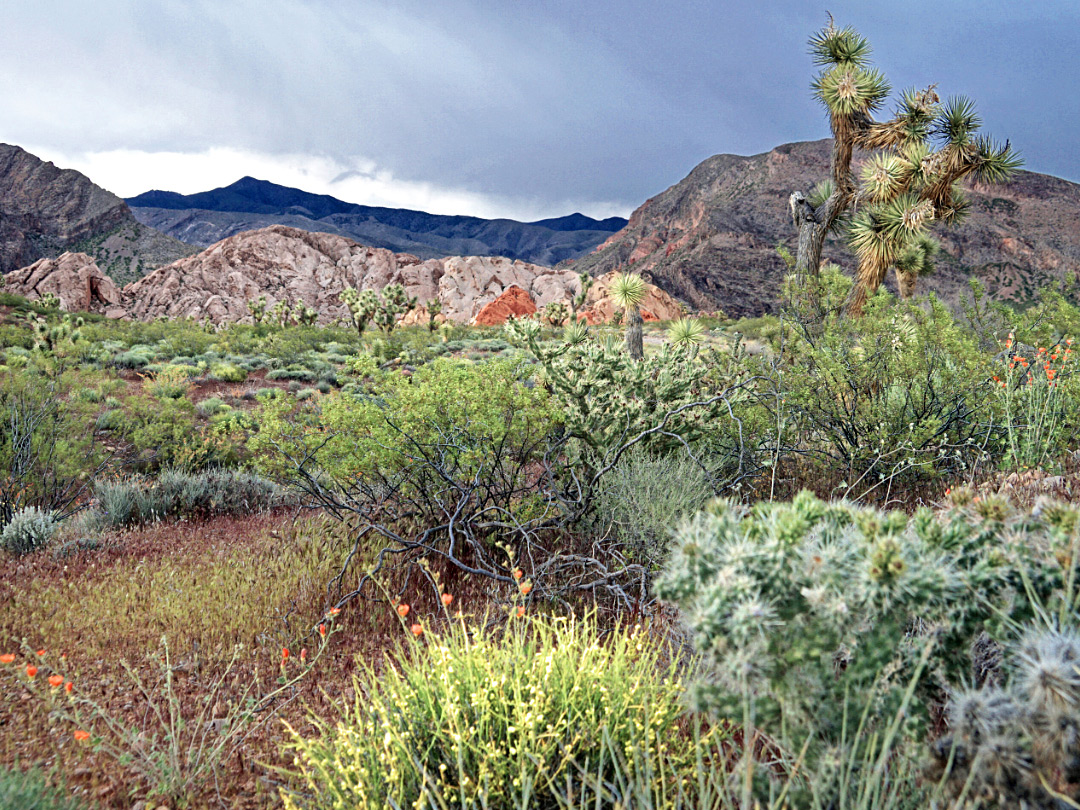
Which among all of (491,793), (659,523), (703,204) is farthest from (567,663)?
(703,204)

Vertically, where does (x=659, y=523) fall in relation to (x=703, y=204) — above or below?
below

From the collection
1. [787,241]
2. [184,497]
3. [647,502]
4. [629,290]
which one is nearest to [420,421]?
[647,502]

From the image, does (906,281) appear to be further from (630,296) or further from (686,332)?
(686,332)

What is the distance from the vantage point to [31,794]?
2.04 metres

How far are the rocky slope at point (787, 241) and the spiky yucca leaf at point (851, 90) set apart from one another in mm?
57317

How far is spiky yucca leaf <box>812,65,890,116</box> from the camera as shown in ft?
44.8

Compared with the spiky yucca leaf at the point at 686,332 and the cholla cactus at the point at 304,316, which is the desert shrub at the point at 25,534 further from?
the cholla cactus at the point at 304,316

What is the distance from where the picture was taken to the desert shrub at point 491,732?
6.84ft

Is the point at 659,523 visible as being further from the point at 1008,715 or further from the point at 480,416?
the point at 1008,715

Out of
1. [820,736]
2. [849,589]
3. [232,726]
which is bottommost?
[232,726]

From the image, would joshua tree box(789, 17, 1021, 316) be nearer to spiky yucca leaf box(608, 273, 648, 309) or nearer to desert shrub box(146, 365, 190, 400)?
spiky yucca leaf box(608, 273, 648, 309)

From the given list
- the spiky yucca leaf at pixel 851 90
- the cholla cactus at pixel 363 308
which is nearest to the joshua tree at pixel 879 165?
the spiky yucca leaf at pixel 851 90

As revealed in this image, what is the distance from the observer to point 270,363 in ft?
58.1

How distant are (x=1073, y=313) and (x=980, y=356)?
292 centimetres
